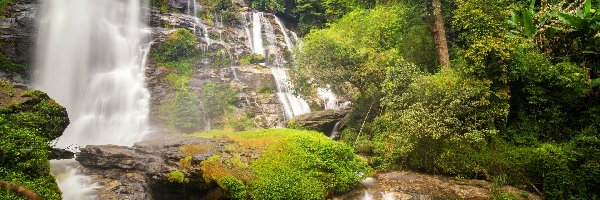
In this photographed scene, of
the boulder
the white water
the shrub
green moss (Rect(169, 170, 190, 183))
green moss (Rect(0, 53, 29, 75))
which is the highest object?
the shrub

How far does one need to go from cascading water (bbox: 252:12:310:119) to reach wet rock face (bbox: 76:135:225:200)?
494 inches

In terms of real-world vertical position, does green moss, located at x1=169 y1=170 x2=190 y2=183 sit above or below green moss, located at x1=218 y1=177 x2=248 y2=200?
above

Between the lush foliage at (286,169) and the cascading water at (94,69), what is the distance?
12329 millimetres

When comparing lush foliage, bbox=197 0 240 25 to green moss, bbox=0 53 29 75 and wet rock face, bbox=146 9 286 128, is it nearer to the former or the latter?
wet rock face, bbox=146 9 286 128

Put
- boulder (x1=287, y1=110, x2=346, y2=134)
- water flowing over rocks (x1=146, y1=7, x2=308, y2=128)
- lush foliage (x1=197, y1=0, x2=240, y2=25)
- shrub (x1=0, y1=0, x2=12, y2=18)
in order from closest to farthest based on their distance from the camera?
1. boulder (x1=287, y1=110, x2=346, y2=134)
2. shrub (x1=0, y1=0, x2=12, y2=18)
3. water flowing over rocks (x1=146, y1=7, x2=308, y2=128)
4. lush foliage (x1=197, y1=0, x2=240, y2=25)

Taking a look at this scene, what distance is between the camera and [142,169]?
12664 mm

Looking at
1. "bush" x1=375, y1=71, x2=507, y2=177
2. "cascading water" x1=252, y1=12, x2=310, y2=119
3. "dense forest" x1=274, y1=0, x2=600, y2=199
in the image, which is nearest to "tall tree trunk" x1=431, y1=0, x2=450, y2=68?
"dense forest" x1=274, y1=0, x2=600, y2=199

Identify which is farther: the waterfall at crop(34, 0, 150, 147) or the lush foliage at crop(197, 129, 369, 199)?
the waterfall at crop(34, 0, 150, 147)

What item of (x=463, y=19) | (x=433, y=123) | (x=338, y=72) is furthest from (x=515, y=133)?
(x=338, y=72)

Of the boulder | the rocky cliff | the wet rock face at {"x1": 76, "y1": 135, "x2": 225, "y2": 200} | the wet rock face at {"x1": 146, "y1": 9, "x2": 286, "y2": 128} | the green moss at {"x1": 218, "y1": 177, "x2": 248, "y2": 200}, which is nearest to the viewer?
the green moss at {"x1": 218, "y1": 177, "x2": 248, "y2": 200}

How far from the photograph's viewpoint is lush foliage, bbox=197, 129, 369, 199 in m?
10.5

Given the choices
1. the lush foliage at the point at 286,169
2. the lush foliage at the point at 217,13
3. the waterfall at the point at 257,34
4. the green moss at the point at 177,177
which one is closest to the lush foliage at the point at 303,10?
the waterfall at the point at 257,34

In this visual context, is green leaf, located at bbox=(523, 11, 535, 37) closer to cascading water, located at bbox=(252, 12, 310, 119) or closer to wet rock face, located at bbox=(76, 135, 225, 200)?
wet rock face, located at bbox=(76, 135, 225, 200)

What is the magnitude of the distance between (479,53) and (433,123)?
119 inches
